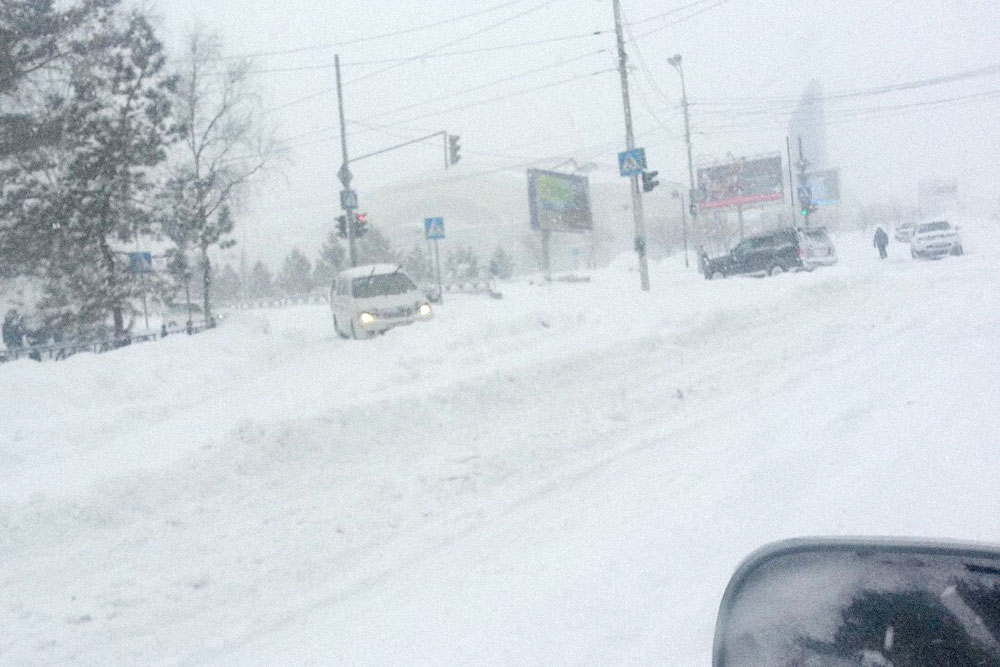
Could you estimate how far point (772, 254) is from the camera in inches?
1265

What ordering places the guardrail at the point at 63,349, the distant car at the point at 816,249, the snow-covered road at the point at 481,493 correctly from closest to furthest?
the snow-covered road at the point at 481,493 → the guardrail at the point at 63,349 → the distant car at the point at 816,249

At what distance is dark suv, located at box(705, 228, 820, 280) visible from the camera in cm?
3170

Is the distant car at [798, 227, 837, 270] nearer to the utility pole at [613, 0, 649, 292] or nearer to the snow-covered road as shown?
the utility pole at [613, 0, 649, 292]

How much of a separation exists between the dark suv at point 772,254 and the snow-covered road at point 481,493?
1804 cm

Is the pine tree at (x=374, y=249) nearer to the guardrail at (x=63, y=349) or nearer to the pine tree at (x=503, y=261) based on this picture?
the pine tree at (x=503, y=261)

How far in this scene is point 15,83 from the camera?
17.2 meters

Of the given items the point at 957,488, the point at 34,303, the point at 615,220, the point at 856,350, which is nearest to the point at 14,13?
the point at 34,303

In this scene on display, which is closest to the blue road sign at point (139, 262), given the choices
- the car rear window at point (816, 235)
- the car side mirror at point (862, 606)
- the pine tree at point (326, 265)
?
the car side mirror at point (862, 606)

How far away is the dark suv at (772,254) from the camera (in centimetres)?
3170

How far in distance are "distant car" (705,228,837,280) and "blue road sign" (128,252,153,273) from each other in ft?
74.1

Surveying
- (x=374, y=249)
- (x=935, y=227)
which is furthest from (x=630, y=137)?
(x=374, y=249)

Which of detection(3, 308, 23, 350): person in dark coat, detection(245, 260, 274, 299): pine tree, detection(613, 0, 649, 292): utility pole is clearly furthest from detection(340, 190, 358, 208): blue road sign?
detection(245, 260, 274, 299): pine tree

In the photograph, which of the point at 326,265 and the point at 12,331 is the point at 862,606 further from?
the point at 326,265

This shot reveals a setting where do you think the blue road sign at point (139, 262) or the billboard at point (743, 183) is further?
the billboard at point (743, 183)
